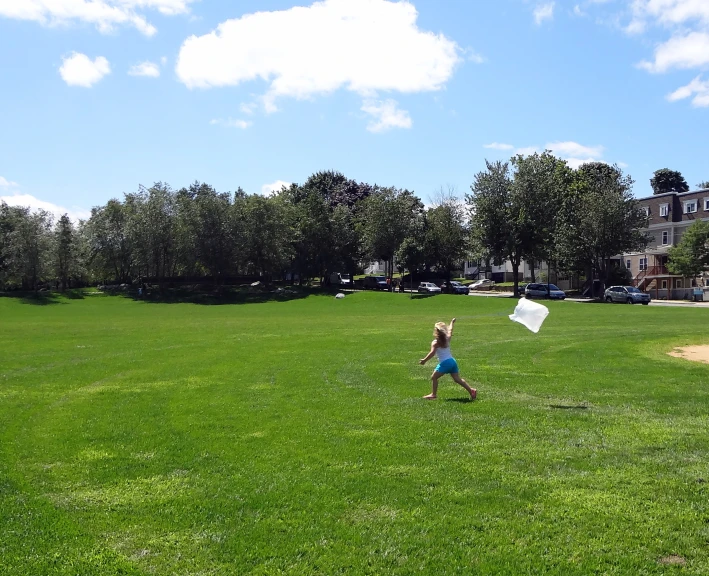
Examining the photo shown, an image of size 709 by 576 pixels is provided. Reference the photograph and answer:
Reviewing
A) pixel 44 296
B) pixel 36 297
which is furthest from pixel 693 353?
pixel 44 296

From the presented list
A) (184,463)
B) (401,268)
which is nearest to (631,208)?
(401,268)

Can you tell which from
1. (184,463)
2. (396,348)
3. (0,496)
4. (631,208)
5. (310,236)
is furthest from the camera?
(310,236)

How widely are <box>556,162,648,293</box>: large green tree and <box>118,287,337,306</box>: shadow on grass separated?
25.6 metres

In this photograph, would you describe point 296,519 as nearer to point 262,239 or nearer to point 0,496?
point 0,496

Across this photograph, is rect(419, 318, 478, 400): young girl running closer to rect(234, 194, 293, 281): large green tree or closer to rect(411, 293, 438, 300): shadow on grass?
rect(411, 293, 438, 300): shadow on grass

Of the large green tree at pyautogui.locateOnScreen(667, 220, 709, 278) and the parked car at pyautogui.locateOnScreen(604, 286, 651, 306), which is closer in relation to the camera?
the parked car at pyautogui.locateOnScreen(604, 286, 651, 306)

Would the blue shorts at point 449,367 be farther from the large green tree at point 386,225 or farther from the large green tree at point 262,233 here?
the large green tree at point 386,225

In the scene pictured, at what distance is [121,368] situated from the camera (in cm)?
1773

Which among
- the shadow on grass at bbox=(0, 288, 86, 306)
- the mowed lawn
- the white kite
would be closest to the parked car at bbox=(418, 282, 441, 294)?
the shadow on grass at bbox=(0, 288, 86, 306)

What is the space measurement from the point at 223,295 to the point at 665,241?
58.6 meters

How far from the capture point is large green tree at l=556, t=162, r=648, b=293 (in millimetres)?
60656

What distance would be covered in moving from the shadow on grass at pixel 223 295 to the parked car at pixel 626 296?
2853 centimetres

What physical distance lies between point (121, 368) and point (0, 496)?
36.7 feet

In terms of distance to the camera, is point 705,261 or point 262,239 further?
point 262,239
